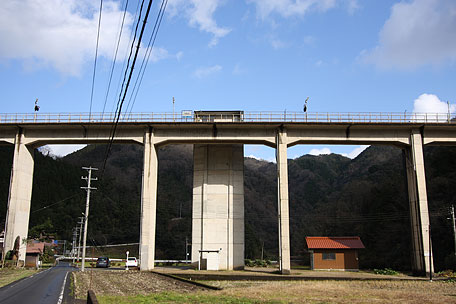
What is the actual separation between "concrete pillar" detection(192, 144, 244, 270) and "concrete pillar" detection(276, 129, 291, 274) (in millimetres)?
4939

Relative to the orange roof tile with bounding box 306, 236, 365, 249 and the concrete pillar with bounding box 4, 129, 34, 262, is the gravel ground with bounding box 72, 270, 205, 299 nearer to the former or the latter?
the concrete pillar with bounding box 4, 129, 34, 262

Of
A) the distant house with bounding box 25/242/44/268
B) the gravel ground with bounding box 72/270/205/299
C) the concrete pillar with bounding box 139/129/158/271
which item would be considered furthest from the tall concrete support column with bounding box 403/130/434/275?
the distant house with bounding box 25/242/44/268

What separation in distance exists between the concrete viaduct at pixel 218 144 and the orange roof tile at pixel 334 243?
613 centimetres

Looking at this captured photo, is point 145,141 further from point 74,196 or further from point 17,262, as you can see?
point 74,196

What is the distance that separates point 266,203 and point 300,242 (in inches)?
1941

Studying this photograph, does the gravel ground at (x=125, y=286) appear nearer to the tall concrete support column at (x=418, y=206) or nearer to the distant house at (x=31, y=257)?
the distant house at (x=31, y=257)

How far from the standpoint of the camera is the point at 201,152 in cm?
4562

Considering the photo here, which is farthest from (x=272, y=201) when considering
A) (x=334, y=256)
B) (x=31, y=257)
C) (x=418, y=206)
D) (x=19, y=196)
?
(x=19, y=196)

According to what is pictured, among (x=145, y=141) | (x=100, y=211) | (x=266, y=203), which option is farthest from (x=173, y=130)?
(x=266, y=203)

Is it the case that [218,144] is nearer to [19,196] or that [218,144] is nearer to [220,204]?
[220,204]

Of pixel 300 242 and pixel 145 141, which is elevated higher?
pixel 145 141

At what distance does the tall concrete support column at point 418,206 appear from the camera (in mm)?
39531

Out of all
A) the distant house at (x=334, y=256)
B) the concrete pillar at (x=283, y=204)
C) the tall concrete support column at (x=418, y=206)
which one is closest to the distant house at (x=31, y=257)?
the concrete pillar at (x=283, y=204)

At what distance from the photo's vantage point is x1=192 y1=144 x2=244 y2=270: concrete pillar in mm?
43188
